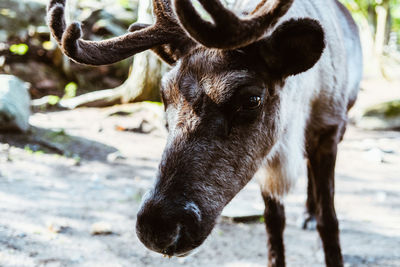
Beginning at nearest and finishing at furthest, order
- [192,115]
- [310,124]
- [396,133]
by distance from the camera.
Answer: [192,115] → [310,124] → [396,133]

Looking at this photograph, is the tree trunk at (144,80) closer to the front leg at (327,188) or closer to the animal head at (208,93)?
the front leg at (327,188)

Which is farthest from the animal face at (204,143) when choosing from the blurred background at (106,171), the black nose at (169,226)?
the blurred background at (106,171)

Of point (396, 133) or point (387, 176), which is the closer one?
point (387, 176)

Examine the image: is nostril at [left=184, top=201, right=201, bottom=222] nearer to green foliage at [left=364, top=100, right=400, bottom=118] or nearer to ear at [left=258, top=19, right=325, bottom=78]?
ear at [left=258, top=19, right=325, bottom=78]

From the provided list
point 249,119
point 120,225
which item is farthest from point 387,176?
point 249,119

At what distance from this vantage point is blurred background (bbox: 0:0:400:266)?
3.42 m

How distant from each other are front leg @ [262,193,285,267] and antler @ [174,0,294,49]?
168cm

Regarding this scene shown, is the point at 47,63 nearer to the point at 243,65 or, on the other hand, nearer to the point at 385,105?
the point at 385,105

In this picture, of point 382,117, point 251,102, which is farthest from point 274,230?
point 382,117

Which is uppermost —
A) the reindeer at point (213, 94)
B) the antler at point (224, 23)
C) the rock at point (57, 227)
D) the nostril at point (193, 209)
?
the antler at point (224, 23)

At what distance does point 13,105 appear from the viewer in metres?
6.00

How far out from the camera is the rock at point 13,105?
19.2 ft

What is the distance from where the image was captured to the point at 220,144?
6.41ft

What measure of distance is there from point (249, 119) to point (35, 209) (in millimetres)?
2784
